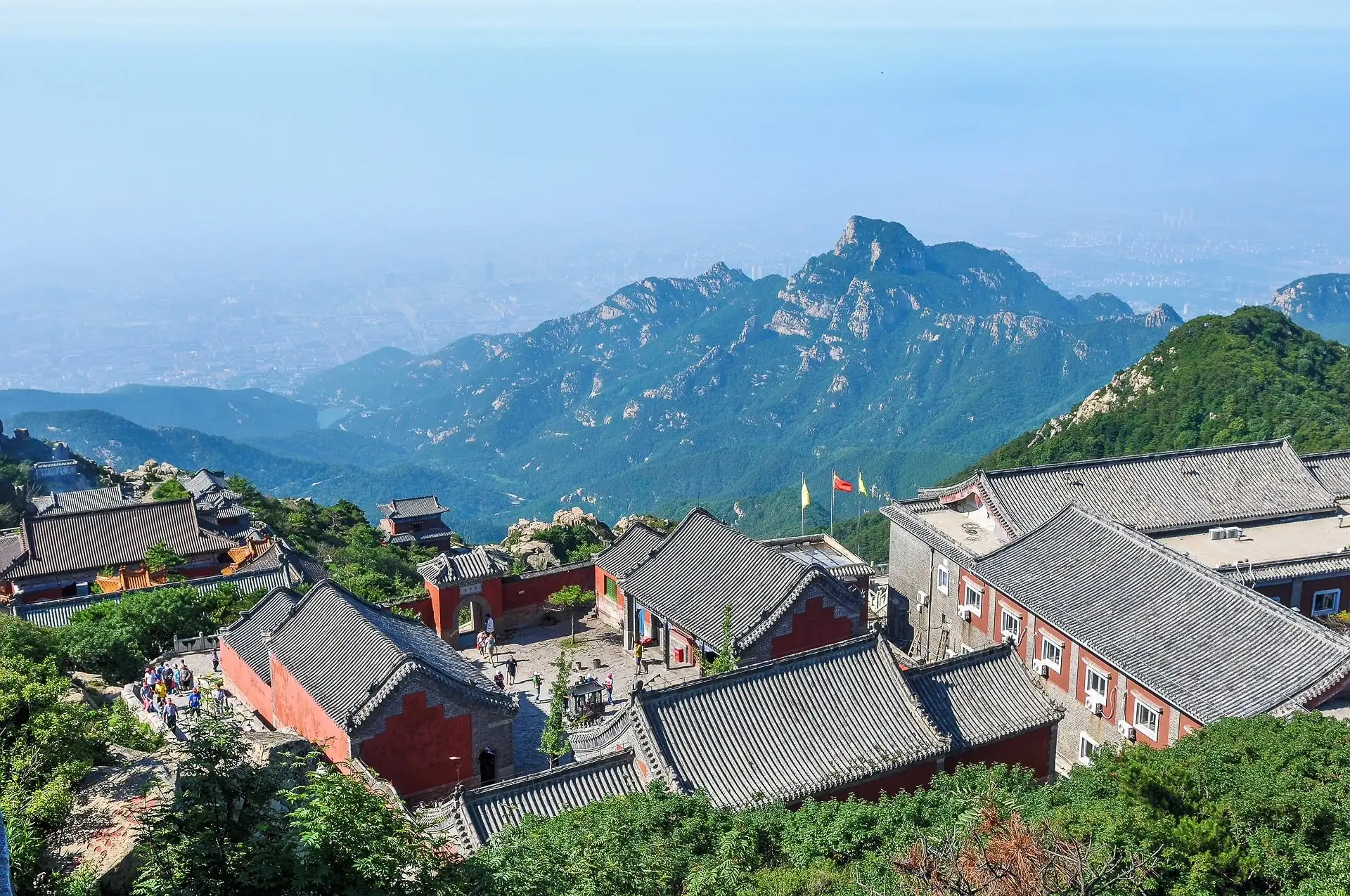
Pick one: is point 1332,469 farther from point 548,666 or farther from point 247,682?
point 247,682

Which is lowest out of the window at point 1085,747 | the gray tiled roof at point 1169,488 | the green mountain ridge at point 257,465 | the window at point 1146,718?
the green mountain ridge at point 257,465

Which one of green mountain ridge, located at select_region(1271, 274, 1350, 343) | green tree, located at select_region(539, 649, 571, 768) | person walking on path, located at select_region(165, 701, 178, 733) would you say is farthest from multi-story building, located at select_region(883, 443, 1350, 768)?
green mountain ridge, located at select_region(1271, 274, 1350, 343)

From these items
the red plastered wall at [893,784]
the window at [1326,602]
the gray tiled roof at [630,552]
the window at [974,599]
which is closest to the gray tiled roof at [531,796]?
the red plastered wall at [893,784]

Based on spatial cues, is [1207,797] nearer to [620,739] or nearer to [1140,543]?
[620,739]

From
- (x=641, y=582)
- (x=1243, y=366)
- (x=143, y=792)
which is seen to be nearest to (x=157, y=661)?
(x=641, y=582)

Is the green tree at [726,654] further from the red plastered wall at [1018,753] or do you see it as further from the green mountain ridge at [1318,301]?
the green mountain ridge at [1318,301]
